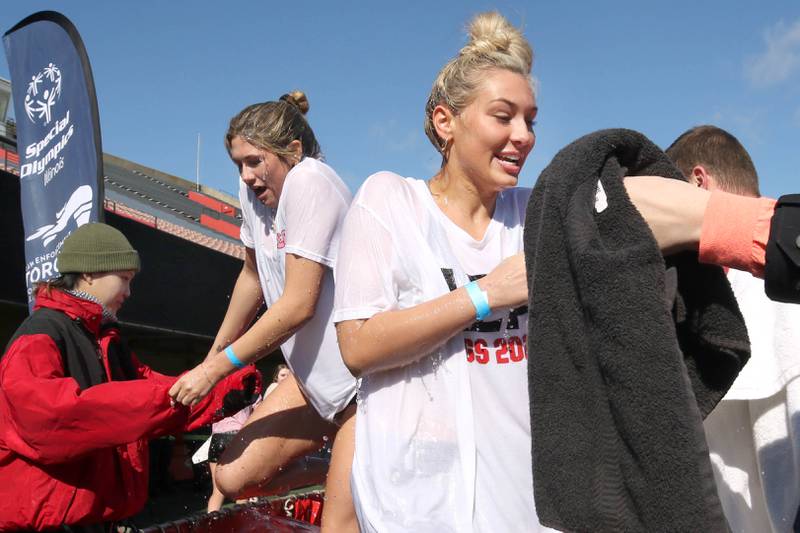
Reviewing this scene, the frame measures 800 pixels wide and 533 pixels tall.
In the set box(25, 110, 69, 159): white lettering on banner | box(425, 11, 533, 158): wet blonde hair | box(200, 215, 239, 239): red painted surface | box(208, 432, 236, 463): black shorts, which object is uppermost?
box(200, 215, 239, 239): red painted surface

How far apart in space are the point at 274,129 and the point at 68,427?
1386 mm

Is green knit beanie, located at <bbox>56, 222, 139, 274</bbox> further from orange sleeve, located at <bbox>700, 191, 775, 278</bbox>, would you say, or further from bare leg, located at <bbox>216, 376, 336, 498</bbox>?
orange sleeve, located at <bbox>700, 191, 775, 278</bbox>

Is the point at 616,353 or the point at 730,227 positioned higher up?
the point at 730,227

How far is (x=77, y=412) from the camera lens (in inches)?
111

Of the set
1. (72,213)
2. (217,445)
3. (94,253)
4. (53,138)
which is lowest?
(217,445)

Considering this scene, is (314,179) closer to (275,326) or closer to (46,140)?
(275,326)

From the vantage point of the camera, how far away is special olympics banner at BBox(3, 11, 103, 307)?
6.19 meters

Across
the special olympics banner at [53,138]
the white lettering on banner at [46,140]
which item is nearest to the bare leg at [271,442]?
the special olympics banner at [53,138]

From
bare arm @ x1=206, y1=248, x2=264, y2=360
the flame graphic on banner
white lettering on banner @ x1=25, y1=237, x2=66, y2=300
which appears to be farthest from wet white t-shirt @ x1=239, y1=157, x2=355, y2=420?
white lettering on banner @ x1=25, y1=237, x2=66, y2=300

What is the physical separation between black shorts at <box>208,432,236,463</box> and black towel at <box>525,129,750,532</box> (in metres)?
2.48

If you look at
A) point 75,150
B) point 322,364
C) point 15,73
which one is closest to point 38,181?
point 75,150

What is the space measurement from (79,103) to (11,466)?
412cm

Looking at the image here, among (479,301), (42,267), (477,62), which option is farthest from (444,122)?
(42,267)

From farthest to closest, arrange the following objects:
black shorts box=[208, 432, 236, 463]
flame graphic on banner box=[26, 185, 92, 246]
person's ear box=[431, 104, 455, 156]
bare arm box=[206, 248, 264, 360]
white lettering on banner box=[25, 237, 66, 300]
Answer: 1. white lettering on banner box=[25, 237, 66, 300]
2. flame graphic on banner box=[26, 185, 92, 246]
3. bare arm box=[206, 248, 264, 360]
4. black shorts box=[208, 432, 236, 463]
5. person's ear box=[431, 104, 455, 156]
